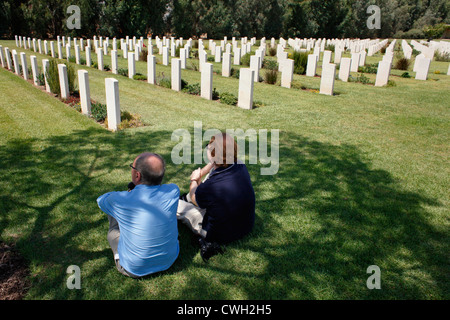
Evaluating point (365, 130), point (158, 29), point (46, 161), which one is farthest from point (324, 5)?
point (46, 161)

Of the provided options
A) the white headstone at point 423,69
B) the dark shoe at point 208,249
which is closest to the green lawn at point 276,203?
the dark shoe at point 208,249

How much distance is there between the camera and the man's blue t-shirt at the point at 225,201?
3.34m

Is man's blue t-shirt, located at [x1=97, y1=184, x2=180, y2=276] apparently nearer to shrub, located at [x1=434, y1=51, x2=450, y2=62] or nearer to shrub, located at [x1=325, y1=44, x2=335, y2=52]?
shrub, located at [x1=434, y1=51, x2=450, y2=62]

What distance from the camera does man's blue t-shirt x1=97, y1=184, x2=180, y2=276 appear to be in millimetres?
→ 2859

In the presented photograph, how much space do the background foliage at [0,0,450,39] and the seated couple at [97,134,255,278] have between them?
116 ft

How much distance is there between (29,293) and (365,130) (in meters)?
7.54

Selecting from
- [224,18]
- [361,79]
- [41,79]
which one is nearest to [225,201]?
[41,79]

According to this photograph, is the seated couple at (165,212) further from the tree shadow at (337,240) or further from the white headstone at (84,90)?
the white headstone at (84,90)

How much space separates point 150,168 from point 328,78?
10.5 metres

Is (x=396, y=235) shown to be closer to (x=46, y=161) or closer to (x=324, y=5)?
(x=46, y=161)

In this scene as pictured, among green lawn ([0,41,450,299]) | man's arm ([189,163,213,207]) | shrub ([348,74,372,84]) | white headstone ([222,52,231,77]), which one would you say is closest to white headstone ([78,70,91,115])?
green lawn ([0,41,450,299])

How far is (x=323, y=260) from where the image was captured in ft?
11.3

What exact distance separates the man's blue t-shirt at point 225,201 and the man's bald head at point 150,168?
67 cm

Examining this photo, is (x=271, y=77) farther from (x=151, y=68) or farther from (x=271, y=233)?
(x=271, y=233)
